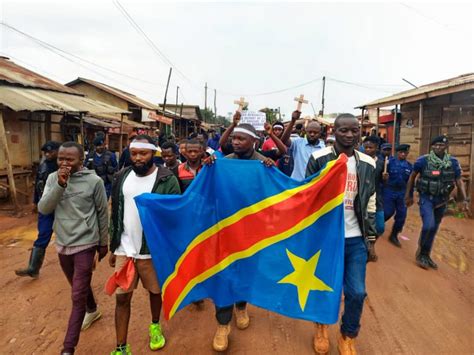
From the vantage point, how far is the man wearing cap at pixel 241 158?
Result: 9.91 feet

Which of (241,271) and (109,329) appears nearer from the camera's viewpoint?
(241,271)

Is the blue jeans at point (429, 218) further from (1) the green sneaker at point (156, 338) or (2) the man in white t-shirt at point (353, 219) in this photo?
(1) the green sneaker at point (156, 338)

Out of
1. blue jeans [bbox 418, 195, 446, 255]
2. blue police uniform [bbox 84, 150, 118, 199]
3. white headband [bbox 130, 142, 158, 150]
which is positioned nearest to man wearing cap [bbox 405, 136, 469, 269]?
blue jeans [bbox 418, 195, 446, 255]

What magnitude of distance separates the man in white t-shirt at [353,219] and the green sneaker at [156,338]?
1417 mm

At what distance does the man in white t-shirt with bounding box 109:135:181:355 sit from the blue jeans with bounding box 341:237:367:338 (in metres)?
1.60

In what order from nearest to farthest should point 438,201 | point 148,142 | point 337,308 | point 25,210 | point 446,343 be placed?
1. point 337,308
2. point 148,142
3. point 446,343
4. point 438,201
5. point 25,210

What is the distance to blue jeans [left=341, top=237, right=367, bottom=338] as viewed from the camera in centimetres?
279

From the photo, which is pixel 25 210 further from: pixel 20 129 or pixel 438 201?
pixel 438 201

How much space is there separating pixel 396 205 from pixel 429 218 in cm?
121

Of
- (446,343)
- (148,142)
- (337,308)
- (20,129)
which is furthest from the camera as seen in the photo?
(20,129)

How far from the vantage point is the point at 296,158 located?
5.41 meters

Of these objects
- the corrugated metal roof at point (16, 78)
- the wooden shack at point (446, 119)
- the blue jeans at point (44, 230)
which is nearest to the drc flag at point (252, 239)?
the blue jeans at point (44, 230)

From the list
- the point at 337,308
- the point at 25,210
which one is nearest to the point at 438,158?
the point at 337,308

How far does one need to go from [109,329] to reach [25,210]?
696cm
